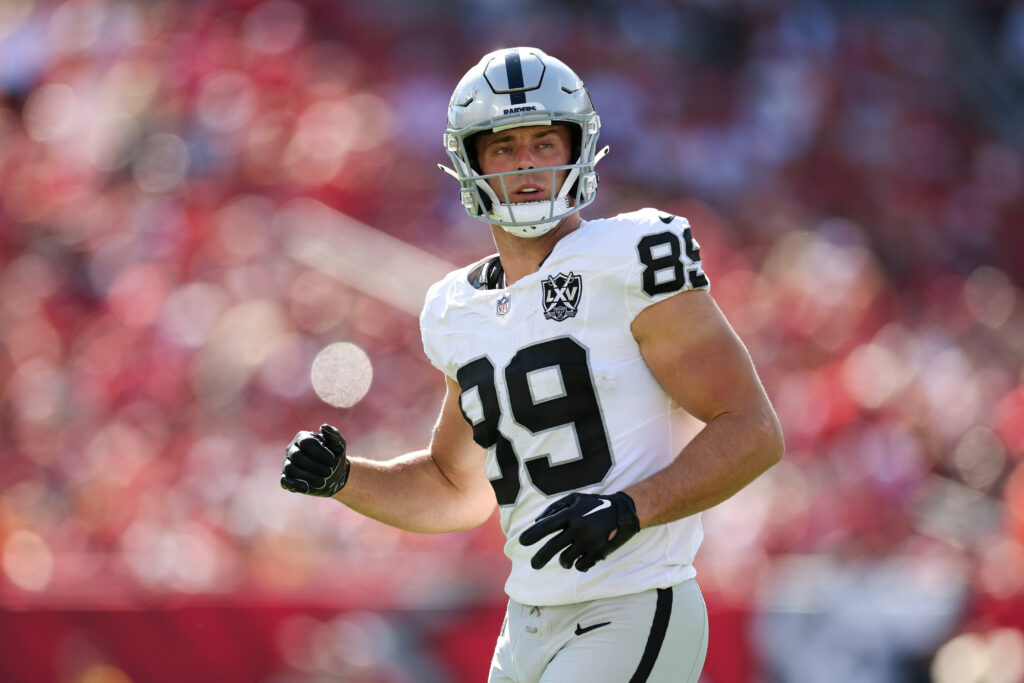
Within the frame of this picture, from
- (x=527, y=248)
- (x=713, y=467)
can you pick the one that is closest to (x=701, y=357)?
(x=713, y=467)

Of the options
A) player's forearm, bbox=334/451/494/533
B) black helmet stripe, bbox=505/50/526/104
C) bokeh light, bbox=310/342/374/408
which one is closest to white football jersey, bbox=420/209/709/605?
black helmet stripe, bbox=505/50/526/104

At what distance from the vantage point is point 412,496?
3.04 metres

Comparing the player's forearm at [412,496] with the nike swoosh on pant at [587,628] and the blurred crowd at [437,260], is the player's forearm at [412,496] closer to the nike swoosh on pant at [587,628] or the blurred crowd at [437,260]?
the nike swoosh on pant at [587,628]

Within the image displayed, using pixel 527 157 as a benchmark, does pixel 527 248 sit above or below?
below

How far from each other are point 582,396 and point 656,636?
→ 48 centimetres

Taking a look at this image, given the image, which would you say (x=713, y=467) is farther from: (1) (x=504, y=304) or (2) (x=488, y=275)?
(2) (x=488, y=275)

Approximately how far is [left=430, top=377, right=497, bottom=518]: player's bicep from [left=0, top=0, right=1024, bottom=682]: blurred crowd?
6.24 feet

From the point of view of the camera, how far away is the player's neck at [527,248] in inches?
108

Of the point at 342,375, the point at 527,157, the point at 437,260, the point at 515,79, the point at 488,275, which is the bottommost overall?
the point at 342,375

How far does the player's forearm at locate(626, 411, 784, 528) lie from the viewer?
7.82 feet

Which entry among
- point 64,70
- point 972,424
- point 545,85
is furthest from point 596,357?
point 64,70

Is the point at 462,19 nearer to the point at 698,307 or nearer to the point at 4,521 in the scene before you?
the point at 4,521

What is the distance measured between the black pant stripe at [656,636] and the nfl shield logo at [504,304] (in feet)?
2.12

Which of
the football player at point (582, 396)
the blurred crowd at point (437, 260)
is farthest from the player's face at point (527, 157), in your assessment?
the blurred crowd at point (437, 260)
